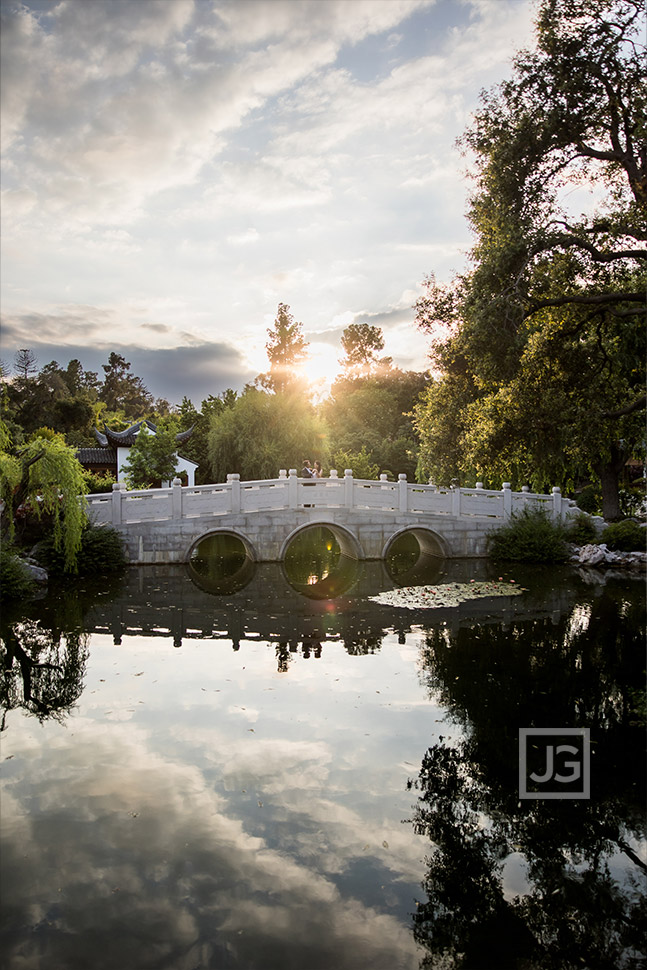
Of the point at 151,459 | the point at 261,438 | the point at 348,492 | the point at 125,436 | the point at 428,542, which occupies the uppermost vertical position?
the point at 125,436

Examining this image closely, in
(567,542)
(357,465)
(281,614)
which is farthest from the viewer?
(357,465)

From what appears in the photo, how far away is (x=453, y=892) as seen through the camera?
154 inches

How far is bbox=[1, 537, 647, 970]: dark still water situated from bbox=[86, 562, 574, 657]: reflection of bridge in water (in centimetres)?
19

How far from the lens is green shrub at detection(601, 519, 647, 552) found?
18.2 meters

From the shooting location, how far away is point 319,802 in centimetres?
495

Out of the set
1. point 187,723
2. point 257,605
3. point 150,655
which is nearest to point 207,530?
point 257,605

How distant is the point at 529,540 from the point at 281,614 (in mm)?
9097

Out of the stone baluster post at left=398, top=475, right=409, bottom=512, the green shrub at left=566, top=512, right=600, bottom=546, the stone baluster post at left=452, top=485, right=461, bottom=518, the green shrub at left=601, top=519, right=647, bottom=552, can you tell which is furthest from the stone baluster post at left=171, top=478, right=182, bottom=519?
the green shrub at left=601, top=519, right=647, bottom=552

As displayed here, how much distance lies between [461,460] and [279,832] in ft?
23.6

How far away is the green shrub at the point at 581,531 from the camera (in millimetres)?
18766

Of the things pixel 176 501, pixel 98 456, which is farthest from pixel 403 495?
pixel 98 456

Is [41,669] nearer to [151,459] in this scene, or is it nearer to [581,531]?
[581,531]

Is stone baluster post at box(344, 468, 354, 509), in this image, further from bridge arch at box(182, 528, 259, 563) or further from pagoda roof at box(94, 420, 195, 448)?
pagoda roof at box(94, 420, 195, 448)

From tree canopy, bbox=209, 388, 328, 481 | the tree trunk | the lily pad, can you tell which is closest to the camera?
the lily pad
